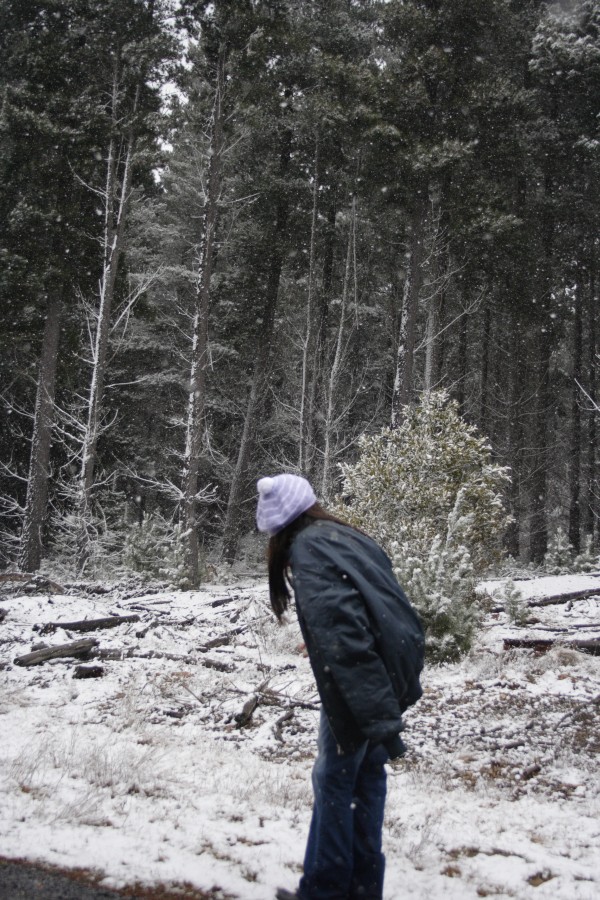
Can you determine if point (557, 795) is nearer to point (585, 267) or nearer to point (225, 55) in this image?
point (225, 55)

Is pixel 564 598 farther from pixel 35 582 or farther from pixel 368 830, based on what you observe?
pixel 35 582

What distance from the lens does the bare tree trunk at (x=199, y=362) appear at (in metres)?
15.7

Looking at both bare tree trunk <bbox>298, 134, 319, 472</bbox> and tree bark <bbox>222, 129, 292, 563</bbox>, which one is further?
tree bark <bbox>222, 129, 292, 563</bbox>

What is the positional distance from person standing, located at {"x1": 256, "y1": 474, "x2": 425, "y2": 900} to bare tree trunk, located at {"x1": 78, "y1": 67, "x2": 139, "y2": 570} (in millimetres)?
14172

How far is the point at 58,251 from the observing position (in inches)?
693

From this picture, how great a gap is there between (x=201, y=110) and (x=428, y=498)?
12838mm

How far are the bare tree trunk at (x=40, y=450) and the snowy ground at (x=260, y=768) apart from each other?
8493 mm

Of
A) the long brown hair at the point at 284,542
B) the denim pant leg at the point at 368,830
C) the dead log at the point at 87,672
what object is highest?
the long brown hair at the point at 284,542

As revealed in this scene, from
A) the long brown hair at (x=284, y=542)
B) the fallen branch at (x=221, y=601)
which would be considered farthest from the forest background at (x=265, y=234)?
the long brown hair at (x=284, y=542)

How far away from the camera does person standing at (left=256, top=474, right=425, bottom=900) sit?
260 cm

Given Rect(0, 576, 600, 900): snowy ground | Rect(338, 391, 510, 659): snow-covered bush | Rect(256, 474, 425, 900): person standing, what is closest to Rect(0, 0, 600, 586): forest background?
Rect(338, 391, 510, 659): snow-covered bush

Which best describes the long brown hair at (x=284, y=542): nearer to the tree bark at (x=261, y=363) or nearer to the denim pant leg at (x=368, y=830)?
the denim pant leg at (x=368, y=830)

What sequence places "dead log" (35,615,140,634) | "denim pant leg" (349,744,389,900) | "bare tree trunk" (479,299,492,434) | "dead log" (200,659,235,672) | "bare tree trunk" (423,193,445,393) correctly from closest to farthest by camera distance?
"denim pant leg" (349,744,389,900) → "dead log" (200,659,235,672) → "dead log" (35,615,140,634) → "bare tree trunk" (423,193,445,393) → "bare tree trunk" (479,299,492,434)

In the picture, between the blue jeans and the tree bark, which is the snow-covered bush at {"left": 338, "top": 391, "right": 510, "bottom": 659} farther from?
the tree bark
